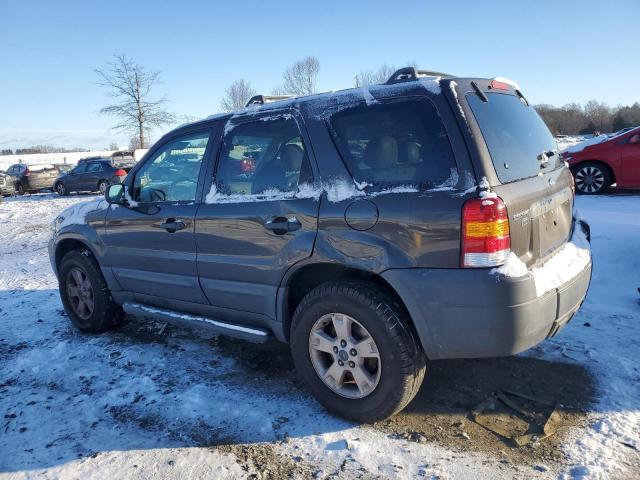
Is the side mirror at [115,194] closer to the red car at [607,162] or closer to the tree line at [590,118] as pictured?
the red car at [607,162]

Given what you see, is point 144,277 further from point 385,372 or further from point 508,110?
point 508,110

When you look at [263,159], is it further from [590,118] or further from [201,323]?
[590,118]

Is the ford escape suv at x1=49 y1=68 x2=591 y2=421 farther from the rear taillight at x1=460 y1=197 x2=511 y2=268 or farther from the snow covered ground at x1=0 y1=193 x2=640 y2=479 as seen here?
the snow covered ground at x1=0 y1=193 x2=640 y2=479

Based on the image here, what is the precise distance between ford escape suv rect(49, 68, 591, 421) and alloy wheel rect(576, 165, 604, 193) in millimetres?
7069

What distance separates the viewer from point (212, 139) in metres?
3.62

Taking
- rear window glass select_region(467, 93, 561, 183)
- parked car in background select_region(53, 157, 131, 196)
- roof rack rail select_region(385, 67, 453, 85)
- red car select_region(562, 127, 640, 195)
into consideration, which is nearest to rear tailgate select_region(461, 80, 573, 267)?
rear window glass select_region(467, 93, 561, 183)

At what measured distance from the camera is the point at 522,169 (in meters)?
2.83

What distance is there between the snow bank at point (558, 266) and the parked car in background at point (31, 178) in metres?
25.0

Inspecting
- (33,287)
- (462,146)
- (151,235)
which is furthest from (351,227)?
(33,287)

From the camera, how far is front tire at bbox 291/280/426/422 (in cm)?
273

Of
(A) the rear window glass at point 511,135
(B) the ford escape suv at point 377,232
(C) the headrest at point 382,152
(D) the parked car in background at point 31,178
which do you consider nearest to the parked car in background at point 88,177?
(D) the parked car in background at point 31,178

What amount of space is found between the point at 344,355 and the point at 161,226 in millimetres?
1799

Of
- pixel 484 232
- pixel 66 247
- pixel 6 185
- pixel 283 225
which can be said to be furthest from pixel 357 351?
pixel 6 185

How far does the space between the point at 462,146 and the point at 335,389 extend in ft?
5.23
